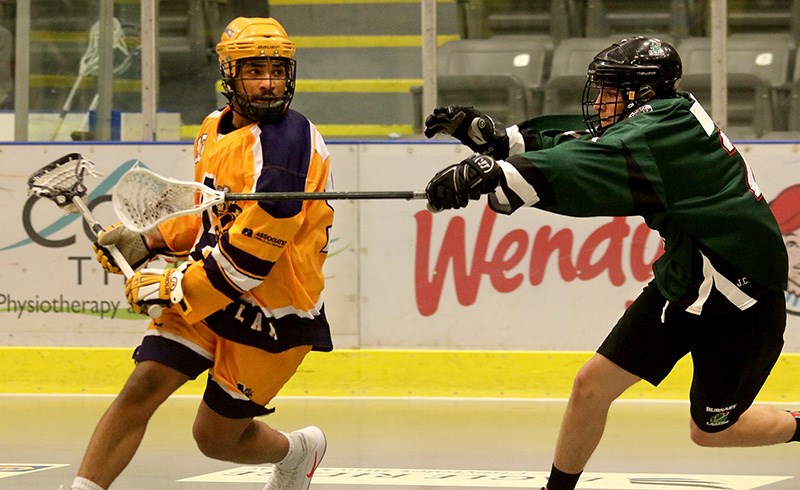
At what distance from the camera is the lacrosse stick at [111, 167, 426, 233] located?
11.6ft

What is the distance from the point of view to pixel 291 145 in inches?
145

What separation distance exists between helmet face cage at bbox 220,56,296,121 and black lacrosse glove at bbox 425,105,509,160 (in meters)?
0.43

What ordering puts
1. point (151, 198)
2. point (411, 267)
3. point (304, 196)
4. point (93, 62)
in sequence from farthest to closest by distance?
point (93, 62) → point (411, 267) → point (151, 198) → point (304, 196)

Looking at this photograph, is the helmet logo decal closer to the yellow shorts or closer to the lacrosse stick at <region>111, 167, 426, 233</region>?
the lacrosse stick at <region>111, 167, 426, 233</region>

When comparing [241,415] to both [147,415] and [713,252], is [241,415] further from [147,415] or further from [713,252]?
[713,252]

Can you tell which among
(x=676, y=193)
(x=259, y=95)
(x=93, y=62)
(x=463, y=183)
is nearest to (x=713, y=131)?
(x=676, y=193)

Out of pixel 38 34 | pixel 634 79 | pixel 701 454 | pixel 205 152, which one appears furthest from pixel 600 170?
pixel 38 34

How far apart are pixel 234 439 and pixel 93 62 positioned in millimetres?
4136

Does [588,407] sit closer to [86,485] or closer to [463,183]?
[463,183]

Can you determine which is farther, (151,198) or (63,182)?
→ (63,182)

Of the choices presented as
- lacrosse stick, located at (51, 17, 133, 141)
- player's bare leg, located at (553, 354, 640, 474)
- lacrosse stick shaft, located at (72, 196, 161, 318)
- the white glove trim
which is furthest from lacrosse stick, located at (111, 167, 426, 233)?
lacrosse stick, located at (51, 17, 133, 141)

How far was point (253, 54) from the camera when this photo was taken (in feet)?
12.3

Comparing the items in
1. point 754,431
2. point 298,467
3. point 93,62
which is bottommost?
point 298,467

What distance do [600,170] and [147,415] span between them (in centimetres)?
131
